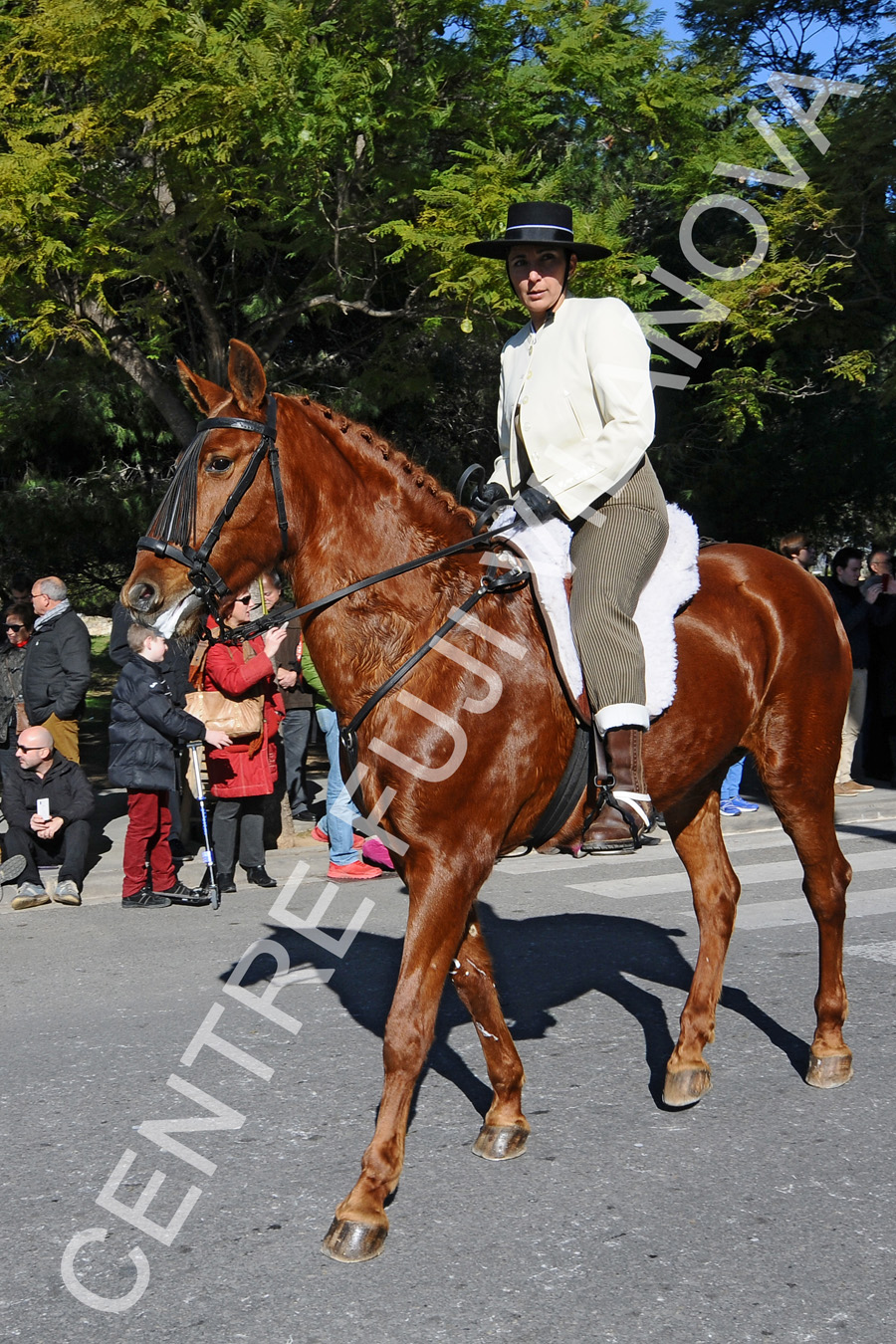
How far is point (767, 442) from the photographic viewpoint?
49.5 feet

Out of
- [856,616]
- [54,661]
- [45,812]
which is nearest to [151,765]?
[45,812]

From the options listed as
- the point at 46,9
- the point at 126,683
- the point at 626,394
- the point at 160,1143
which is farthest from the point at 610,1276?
the point at 46,9

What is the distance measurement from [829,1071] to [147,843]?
17.2 ft

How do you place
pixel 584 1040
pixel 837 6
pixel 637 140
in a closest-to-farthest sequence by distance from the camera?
1. pixel 584 1040
2. pixel 637 140
3. pixel 837 6

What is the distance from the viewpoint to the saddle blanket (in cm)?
423

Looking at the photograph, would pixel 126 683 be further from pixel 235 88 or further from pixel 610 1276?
pixel 610 1276

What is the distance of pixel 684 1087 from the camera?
4559 millimetres

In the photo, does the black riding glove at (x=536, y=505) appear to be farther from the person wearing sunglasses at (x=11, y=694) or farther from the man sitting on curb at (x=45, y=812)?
the person wearing sunglasses at (x=11, y=694)

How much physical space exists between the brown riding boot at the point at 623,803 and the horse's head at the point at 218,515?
1309 millimetres

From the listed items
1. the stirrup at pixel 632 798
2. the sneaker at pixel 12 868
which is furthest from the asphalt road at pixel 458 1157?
the sneaker at pixel 12 868

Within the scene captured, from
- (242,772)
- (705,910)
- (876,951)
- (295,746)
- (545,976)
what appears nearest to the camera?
(705,910)

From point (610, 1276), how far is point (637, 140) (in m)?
9.99

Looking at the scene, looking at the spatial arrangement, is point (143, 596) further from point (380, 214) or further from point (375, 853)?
point (380, 214)

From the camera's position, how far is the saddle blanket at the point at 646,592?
4.23 metres
